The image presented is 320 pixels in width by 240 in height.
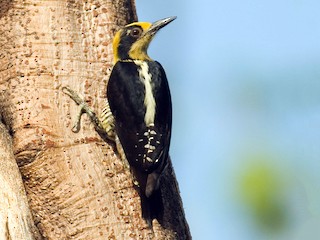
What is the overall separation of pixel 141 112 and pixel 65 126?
1.51ft

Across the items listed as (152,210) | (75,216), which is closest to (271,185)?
(152,210)

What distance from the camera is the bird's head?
5094 millimetres

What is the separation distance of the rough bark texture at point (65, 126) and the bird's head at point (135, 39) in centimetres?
8

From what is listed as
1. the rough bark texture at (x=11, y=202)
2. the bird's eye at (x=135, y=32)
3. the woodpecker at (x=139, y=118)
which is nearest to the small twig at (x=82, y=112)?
the woodpecker at (x=139, y=118)

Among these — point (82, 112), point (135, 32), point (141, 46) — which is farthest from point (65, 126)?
point (141, 46)

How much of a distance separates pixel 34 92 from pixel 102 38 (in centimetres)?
48

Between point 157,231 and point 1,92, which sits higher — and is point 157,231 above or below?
below

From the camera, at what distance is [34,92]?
4734mm

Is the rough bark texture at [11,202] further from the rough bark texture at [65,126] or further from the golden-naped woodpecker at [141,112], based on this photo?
the golden-naped woodpecker at [141,112]

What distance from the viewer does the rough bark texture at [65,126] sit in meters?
4.56

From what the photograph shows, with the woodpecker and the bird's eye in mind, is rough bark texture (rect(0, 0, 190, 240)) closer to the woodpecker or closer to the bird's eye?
the woodpecker

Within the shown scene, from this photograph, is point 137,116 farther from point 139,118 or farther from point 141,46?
point 141,46

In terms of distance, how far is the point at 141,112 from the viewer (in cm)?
494

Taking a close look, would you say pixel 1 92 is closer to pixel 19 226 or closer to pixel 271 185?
pixel 19 226
